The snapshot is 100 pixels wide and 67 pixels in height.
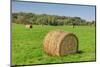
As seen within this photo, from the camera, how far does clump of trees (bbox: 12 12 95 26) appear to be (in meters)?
2.65

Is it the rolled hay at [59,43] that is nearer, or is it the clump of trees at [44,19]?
the clump of trees at [44,19]

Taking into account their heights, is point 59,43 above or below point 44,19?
below

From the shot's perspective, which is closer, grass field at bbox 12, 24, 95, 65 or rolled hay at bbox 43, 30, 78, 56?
grass field at bbox 12, 24, 95, 65

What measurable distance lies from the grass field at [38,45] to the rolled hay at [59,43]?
52mm

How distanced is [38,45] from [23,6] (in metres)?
0.52

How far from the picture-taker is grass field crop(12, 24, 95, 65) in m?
2.63

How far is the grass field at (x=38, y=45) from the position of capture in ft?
8.63

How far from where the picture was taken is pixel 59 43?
9.31 feet

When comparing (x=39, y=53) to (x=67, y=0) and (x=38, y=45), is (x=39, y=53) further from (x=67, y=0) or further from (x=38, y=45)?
(x=67, y=0)

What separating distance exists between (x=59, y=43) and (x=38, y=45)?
28cm

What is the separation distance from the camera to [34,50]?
2.73m

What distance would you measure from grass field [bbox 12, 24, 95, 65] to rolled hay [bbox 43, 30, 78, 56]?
5 centimetres

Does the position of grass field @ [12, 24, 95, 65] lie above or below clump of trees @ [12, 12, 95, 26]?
below

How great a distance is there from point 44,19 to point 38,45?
0.34m
